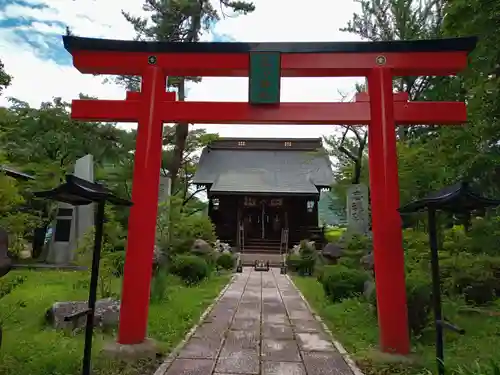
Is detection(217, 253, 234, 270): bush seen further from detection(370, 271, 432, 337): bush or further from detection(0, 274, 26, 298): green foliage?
detection(370, 271, 432, 337): bush

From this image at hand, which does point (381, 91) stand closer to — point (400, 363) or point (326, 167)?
point (400, 363)

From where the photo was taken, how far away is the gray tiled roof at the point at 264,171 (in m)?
23.0

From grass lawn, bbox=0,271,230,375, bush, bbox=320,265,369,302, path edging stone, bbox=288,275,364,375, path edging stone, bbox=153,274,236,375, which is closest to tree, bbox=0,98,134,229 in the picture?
grass lawn, bbox=0,271,230,375

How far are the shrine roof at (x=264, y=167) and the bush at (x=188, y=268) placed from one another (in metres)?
10.8

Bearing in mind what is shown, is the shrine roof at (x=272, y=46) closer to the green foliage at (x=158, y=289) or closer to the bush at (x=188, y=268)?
the green foliage at (x=158, y=289)

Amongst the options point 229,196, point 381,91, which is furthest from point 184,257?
point 229,196

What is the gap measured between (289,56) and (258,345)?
13.9 feet

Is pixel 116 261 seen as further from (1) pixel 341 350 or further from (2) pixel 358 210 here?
(2) pixel 358 210

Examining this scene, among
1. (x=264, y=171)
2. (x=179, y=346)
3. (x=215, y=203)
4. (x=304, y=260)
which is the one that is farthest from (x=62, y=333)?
(x=264, y=171)

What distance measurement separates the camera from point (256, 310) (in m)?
8.09

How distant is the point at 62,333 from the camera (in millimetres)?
5371

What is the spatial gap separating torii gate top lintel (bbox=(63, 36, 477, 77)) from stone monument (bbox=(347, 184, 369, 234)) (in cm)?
743

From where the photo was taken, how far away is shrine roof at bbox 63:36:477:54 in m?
5.46

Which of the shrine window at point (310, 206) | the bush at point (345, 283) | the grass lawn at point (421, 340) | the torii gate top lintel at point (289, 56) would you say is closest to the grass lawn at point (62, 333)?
the grass lawn at point (421, 340)
